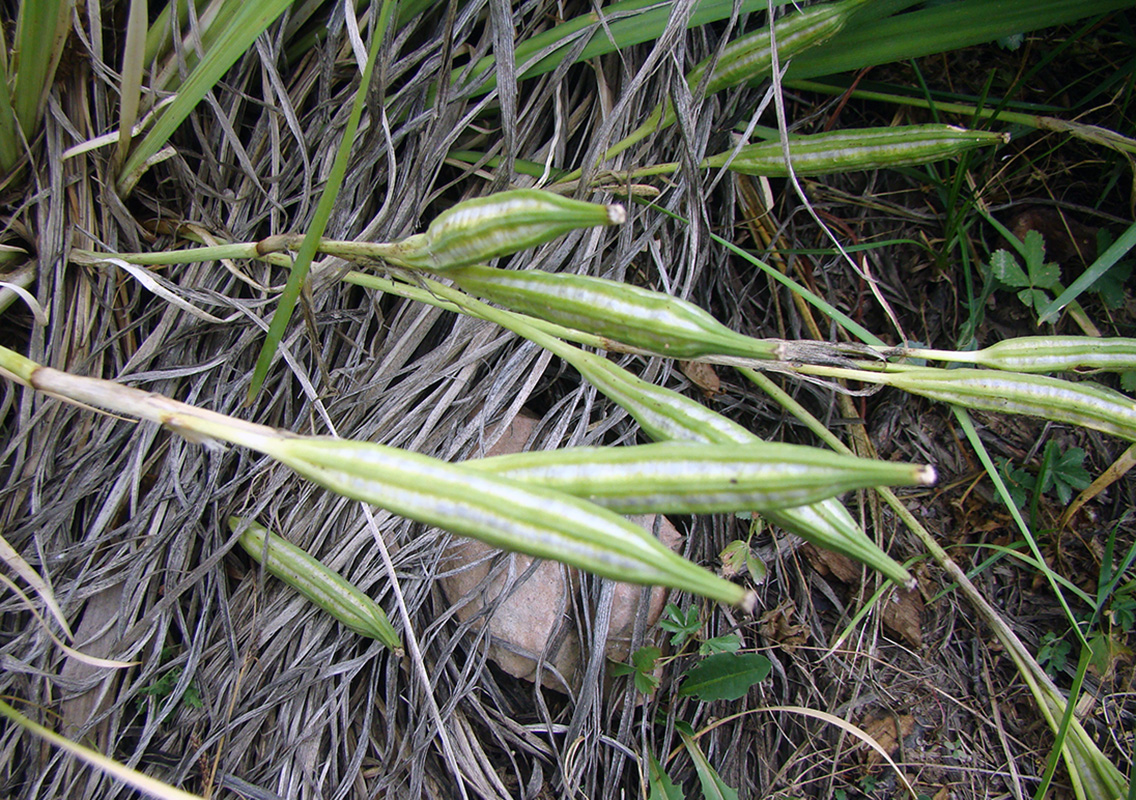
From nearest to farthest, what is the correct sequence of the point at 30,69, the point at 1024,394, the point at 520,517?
the point at 520,517 < the point at 1024,394 < the point at 30,69

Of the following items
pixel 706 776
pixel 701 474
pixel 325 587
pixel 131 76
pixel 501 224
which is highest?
pixel 131 76

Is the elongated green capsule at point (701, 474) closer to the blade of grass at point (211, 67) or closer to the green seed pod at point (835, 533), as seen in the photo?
the green seed pod at point (835, 533)

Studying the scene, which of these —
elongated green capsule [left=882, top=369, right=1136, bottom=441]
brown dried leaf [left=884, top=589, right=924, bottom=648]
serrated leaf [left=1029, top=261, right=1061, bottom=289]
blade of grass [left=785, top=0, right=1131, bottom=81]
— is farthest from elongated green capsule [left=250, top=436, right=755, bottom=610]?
serrated leaf [left=1029, top=261, right=1061, bottom=289]

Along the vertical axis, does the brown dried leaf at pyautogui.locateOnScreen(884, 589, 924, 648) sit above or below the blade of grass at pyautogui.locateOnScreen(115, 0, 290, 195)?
below

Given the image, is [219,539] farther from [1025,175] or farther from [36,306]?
[1025,175]

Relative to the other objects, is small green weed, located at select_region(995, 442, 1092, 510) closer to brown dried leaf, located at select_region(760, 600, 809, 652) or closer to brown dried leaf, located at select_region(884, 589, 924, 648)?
brown dried leaf, located at select_region(884, 589, 924, 648)

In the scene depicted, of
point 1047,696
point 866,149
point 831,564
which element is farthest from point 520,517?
point 1047,696

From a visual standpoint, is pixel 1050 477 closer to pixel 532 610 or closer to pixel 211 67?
pixel 532 610

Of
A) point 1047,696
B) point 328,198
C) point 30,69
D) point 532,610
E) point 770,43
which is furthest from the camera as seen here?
point 532,610
